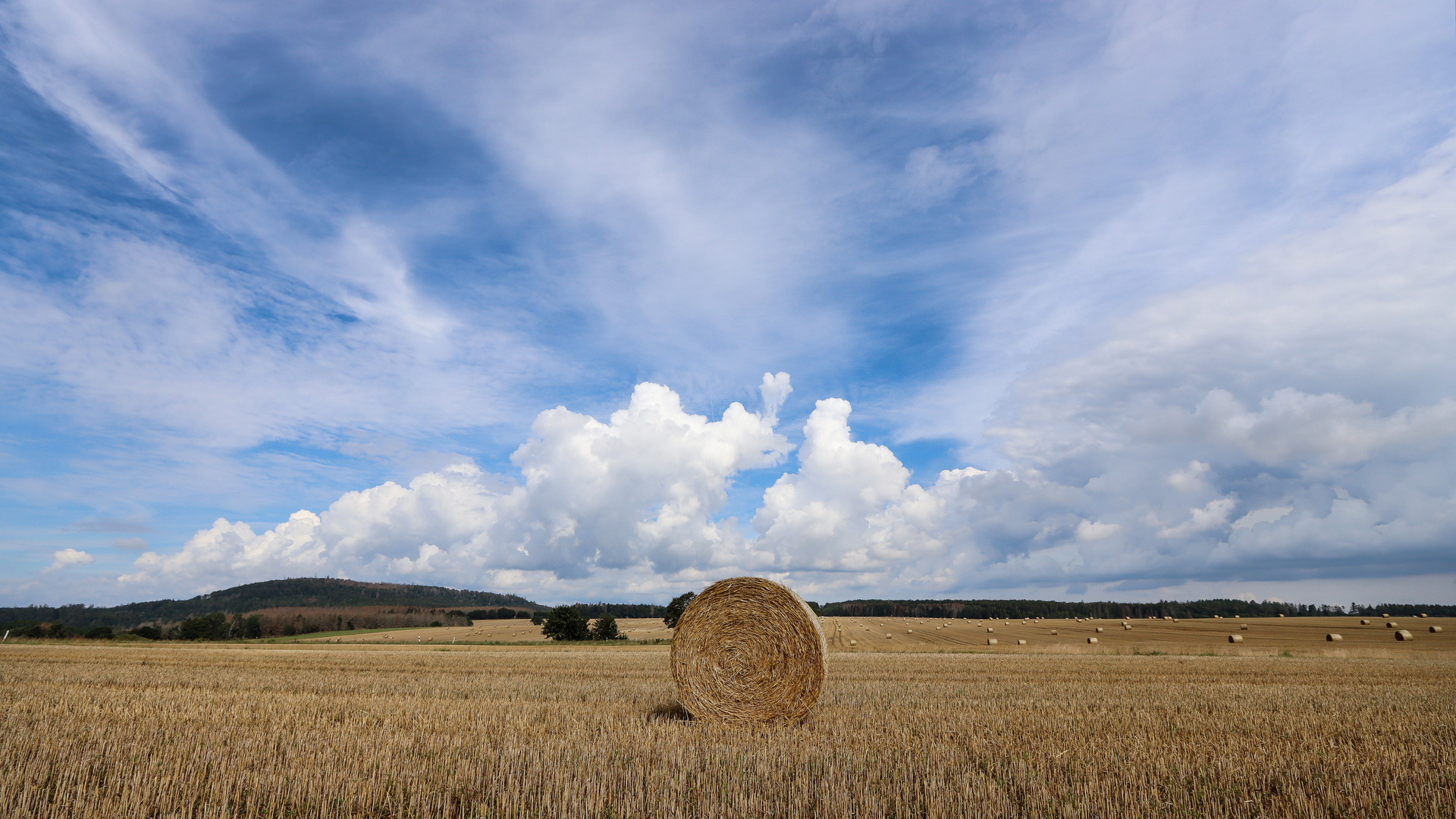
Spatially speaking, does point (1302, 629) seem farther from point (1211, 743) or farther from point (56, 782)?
point (56, 782)

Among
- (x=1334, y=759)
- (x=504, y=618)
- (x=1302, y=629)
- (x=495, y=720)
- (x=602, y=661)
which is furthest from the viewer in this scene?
(x=504, y=618)

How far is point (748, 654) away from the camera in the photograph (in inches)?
433

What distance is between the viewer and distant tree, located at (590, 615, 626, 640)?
51938 millimetres

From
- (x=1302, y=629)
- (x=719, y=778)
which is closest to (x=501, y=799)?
(x=719, y=778)

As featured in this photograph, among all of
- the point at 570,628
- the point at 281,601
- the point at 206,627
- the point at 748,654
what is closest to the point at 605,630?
the point at 570,628

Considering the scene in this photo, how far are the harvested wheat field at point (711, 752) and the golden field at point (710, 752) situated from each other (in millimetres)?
36

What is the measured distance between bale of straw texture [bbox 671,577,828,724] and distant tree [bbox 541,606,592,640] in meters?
43.7

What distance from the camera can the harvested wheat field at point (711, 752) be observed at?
5.83 metres

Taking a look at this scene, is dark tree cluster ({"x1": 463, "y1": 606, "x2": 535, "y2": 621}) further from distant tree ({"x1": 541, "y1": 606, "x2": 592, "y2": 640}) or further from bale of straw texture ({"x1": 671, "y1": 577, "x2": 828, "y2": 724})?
bale of straw texture ({"x1": 671, "y1": 577, "x2": 828, "y2": 724})

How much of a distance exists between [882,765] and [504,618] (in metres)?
110

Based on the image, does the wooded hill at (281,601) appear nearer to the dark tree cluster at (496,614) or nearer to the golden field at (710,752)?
the dark tree cluster at (496,614)

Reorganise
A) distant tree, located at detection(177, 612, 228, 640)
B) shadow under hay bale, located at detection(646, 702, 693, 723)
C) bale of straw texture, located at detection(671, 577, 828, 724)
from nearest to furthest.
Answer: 1. shadow under hay bale, located at detection(646, 702, 693, 723)
2. bale of straw texture, located at detection(671, 577, 828, 724)
3. distant tree, located at detection(177, 612, 228, 640)

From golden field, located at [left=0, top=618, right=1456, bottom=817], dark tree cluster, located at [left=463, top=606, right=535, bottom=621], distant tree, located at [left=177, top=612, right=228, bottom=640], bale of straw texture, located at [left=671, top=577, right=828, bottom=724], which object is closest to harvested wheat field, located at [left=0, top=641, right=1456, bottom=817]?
golden field, located at [left=0, top=618, right=1456, bottom=817]

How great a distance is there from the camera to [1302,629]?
46.3 m
